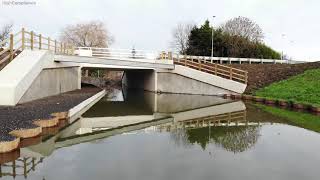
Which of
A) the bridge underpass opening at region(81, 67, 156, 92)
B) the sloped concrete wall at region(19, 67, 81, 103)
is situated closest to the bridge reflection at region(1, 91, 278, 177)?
the sloped concrete wall at region(19, 67, 81, 103)

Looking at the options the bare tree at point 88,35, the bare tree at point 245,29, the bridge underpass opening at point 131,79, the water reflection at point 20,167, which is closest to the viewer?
the water reflection at point 20,167

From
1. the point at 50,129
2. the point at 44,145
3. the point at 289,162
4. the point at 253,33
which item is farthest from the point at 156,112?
the point at 253,33

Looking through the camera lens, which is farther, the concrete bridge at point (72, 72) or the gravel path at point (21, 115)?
the concrete bridge at point (72, 72)

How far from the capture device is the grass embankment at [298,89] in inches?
883

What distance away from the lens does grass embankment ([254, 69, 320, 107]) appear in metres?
22.4

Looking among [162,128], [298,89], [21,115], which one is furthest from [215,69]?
[21,115]

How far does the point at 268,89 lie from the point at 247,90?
173cm

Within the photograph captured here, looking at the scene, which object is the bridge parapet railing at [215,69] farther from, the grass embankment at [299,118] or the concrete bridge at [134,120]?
the grass embankment at [299,118]

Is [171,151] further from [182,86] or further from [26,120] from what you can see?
[182,86]

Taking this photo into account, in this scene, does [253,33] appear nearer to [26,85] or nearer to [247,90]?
[247,90]

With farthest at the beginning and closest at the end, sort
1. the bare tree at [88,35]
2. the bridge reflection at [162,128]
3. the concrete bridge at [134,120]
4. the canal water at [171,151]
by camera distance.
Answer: the bare tree at [88,35]
the concrete bridge at [134,120]
the bridge reflection at [162,128]
the canal water at [171,151]

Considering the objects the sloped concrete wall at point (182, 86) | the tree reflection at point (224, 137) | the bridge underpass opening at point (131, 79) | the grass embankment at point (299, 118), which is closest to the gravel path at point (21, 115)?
the tree reflection at point (224, 137)

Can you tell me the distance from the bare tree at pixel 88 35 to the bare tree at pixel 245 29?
833 inches

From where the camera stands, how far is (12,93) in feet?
49.1
